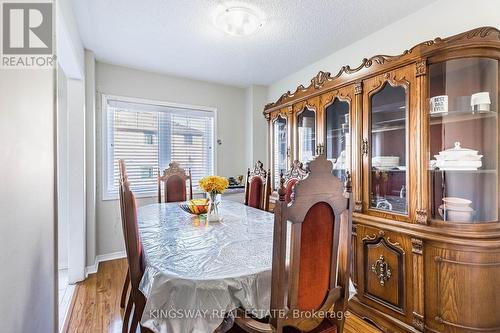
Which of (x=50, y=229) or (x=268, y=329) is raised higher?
(x=50, y=229)

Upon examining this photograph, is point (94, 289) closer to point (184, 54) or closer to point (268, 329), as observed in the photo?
point (268, 329)

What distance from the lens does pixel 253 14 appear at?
7.02ft

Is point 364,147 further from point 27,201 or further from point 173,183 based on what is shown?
point 173,183

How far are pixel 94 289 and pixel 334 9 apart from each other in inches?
136

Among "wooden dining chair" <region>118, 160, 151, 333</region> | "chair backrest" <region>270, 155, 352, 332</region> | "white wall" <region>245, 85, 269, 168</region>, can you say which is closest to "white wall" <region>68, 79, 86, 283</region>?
"wooden dining chair" <region>118, 160, 151, 333</region>

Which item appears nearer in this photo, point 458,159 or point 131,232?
point 131,232

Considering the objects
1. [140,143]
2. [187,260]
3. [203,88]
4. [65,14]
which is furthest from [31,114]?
[203,88]

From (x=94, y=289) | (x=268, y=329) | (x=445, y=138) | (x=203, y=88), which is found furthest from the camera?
(x=203, y=88)

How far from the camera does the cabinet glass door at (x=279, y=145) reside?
10.5ft

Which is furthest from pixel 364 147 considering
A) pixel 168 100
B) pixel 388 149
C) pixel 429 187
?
pixel 168 100

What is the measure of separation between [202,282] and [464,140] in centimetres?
187

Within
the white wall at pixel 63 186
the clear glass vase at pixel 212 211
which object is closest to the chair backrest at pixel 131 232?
the clear glass vase at pixel 212 211

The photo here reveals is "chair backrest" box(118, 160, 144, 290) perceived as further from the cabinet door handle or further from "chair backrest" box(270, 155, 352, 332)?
the cabinet door handle

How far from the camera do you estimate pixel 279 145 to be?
334 centimetres
